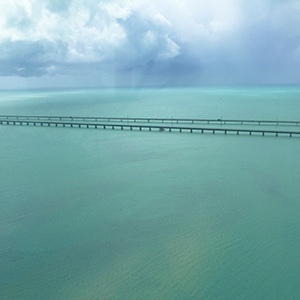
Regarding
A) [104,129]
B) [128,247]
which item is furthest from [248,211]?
[104,129]

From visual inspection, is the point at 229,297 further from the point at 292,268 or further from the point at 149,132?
the point at 149,132

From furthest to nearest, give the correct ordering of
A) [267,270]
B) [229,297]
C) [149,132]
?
[149,132] → [267,270] → [229,297]

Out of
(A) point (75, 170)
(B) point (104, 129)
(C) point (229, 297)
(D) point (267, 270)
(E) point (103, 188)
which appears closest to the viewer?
(C) point (229, 297)

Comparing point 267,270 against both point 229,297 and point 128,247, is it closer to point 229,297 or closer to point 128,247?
point 229,297

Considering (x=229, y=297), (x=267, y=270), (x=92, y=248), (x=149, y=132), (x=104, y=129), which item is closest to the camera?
(x=229, y=297)

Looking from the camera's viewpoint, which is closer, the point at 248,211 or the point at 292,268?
the point at 292,268

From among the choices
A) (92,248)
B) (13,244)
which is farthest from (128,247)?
(13,244)
